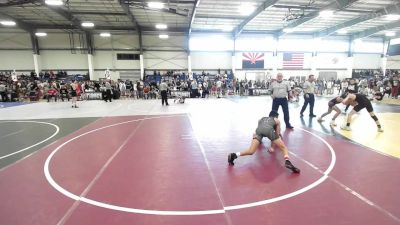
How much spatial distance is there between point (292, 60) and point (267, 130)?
30319 mm

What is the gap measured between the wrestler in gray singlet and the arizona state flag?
90.6 ft

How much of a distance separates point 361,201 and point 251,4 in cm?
2052

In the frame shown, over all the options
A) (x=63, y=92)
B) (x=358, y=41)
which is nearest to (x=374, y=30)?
(x=358, y=41)

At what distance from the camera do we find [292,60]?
1291 inches

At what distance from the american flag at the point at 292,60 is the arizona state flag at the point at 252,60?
3107mm

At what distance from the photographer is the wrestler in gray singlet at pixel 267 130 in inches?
209

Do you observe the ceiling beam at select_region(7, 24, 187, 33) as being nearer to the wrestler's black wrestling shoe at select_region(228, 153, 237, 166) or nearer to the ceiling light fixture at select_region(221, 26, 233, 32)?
the ceiling light fixture at select_region(221, 26, 233, 32)

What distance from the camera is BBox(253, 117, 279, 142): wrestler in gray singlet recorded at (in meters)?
5.30

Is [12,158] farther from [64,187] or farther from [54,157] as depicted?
[64,187]

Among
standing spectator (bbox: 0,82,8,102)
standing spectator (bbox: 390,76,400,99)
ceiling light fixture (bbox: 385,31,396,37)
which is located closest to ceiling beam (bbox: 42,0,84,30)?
standing spectator (bbox: 0,82,8,102)

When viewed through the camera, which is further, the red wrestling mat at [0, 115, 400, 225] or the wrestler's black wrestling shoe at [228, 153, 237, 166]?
the wrestler's black wrestling shoe at [228, 153, 237, 166]

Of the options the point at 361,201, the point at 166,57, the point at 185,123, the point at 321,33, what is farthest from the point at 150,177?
the point at 321,33

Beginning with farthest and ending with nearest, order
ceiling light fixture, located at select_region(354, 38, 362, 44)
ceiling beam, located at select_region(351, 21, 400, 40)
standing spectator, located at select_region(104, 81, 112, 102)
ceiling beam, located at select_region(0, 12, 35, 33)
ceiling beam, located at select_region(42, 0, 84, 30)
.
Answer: ceiling light fixture, located at select_region(354, 38, 362, 44)
ceiling beam, located at select_region(351, 21, 400, 40)
ceiling beam, located at select_region(0, 12, 35, 33)
ceiling beam, located at select_region(42, 0, 84, 30)
standing spectator, located at select_region(104, 81, 112, 102)

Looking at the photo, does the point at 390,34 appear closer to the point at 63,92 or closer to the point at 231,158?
the point at 231,158
